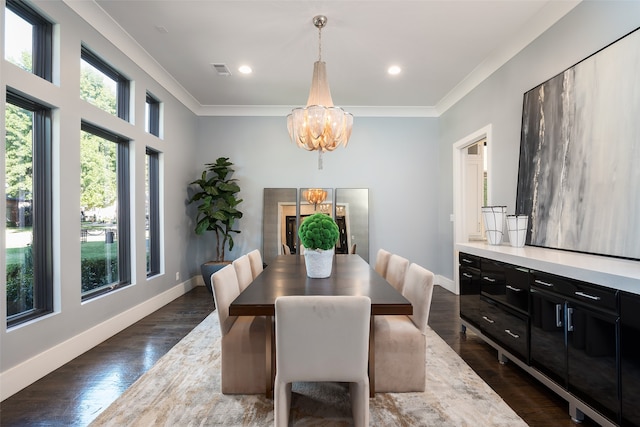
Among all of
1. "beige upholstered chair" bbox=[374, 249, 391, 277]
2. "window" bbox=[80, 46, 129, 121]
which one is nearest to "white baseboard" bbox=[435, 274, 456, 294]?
"beige upholstered chair" bbox=[374, 249, 391, 277]

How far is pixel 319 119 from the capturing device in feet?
9.67

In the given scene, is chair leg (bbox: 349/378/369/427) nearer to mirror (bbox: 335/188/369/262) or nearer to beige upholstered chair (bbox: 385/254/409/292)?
beige upholstered chair (bbox: 385/254/409/292)

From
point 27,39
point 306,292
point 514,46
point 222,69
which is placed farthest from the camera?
point 222,69

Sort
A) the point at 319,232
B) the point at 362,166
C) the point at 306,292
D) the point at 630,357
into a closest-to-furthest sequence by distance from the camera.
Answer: the point at 630,357
the point at 306,292
the point at 319,232
the point at 362,166

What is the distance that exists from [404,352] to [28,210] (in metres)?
2.93

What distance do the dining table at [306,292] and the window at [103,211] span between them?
1.87 metres

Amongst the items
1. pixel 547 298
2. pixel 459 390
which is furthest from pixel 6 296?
pixel 547 298

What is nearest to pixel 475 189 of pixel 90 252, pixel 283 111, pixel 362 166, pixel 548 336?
pixel 362 166

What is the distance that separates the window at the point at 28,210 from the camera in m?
2.37

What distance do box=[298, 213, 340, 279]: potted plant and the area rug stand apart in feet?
2.59

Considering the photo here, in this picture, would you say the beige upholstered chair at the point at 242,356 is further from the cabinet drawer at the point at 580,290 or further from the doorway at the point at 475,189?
the doorway at the point at 475,189

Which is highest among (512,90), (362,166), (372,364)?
(512,90)

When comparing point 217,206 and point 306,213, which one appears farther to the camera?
point 306,213

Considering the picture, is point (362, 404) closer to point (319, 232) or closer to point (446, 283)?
point (319, 232)
